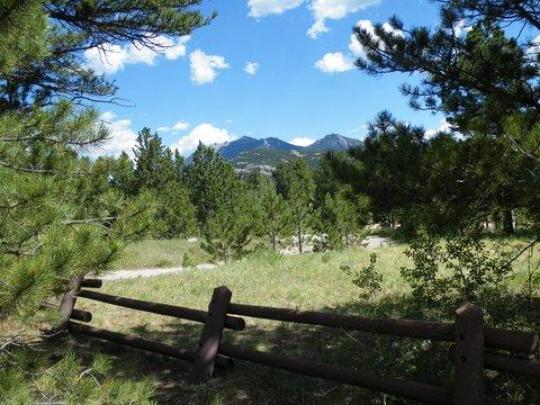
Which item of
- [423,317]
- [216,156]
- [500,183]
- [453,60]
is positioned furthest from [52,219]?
[216,156]

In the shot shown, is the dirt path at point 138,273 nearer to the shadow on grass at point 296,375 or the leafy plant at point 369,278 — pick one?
the shadow on grass at point 296,375

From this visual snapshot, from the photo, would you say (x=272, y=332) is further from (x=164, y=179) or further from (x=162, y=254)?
(x=164, y=179)

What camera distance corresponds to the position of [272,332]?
735 centimetres

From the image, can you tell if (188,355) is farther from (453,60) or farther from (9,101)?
(9,101)

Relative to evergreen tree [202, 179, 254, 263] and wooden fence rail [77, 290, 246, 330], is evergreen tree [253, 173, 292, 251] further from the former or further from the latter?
wooden fence rail [77, 290, 246, 330]

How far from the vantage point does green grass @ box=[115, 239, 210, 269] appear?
25219 millimetres

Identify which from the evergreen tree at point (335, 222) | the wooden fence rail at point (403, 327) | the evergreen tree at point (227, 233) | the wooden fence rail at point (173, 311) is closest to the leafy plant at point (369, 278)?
the wooden fence rail at point (403, 327)

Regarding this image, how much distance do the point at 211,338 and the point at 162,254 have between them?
22.1m

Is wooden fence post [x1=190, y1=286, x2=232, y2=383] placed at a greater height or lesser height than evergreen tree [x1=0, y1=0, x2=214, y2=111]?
lesser

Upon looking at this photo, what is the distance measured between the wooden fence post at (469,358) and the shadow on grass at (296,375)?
0.82m

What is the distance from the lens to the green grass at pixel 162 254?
82.7 feet

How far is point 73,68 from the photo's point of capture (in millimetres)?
9234

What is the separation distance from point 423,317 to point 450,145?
3.45 meters

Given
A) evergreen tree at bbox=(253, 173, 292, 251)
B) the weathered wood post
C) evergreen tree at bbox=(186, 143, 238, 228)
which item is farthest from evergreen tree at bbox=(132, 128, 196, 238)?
the weathered wood post
